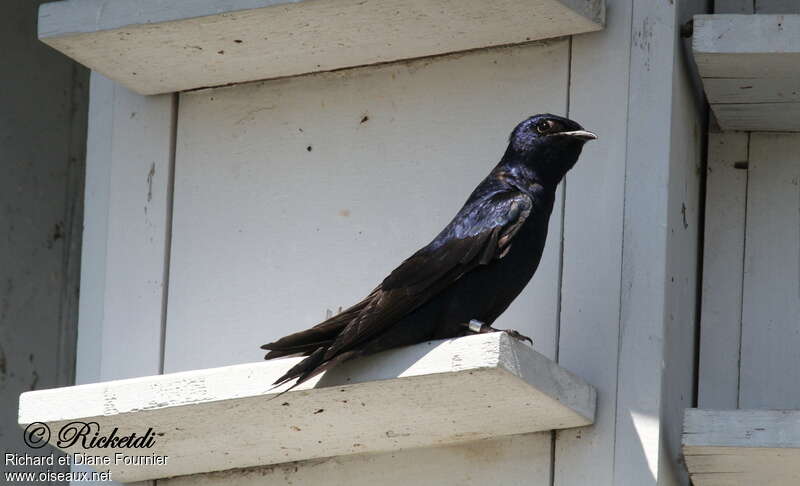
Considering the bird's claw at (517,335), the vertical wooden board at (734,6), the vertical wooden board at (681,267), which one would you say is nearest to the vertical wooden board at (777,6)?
the vertical wooden board at (734,6)

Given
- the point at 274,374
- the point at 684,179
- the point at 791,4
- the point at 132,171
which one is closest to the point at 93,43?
the point at 132,171

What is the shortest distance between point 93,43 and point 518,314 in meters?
0.80

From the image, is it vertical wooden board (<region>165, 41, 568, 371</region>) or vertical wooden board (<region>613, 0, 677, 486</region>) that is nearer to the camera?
vertical wooden board (<region>613, 0, 677, 486</region>)

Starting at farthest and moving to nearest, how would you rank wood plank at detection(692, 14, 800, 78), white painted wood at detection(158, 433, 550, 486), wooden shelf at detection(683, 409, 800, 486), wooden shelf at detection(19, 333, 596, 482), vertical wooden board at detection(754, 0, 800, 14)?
1. vertical wooden board at detection(754, 0, 800, 14)
2. wood plank at detection(692, 14, 800, 78)
3. white painted wood at detection(158, 433, 550, 486)
4. wooden shelf at detection(683, 409, 800, 486)
5. wooden shelf at detection(19, 333, 596, 482)

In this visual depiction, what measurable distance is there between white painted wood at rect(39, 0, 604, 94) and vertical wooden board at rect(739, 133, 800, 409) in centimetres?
41

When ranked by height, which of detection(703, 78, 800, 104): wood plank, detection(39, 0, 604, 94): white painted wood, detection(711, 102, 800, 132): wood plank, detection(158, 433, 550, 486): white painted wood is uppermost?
detection(39, 0, 604, 94): white painted wood

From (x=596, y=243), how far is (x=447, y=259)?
24 centimetres

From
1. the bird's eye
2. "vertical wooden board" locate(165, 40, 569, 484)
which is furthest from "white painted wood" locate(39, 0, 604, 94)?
the bird's eye

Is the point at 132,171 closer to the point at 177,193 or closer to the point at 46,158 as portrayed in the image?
the point at 177,193

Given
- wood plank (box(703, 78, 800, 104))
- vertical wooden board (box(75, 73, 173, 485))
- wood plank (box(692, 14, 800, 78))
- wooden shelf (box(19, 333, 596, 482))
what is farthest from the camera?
vertical wooden board (box(75, 73, 173, 485))

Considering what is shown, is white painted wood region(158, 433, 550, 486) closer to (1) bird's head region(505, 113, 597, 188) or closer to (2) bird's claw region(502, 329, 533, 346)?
(2) bird's claw region(502, 329, 533, 346)

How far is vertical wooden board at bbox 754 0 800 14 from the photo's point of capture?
3234 millimetres

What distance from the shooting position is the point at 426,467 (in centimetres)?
285

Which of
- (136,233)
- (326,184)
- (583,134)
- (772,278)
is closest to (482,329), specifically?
(583,134)
